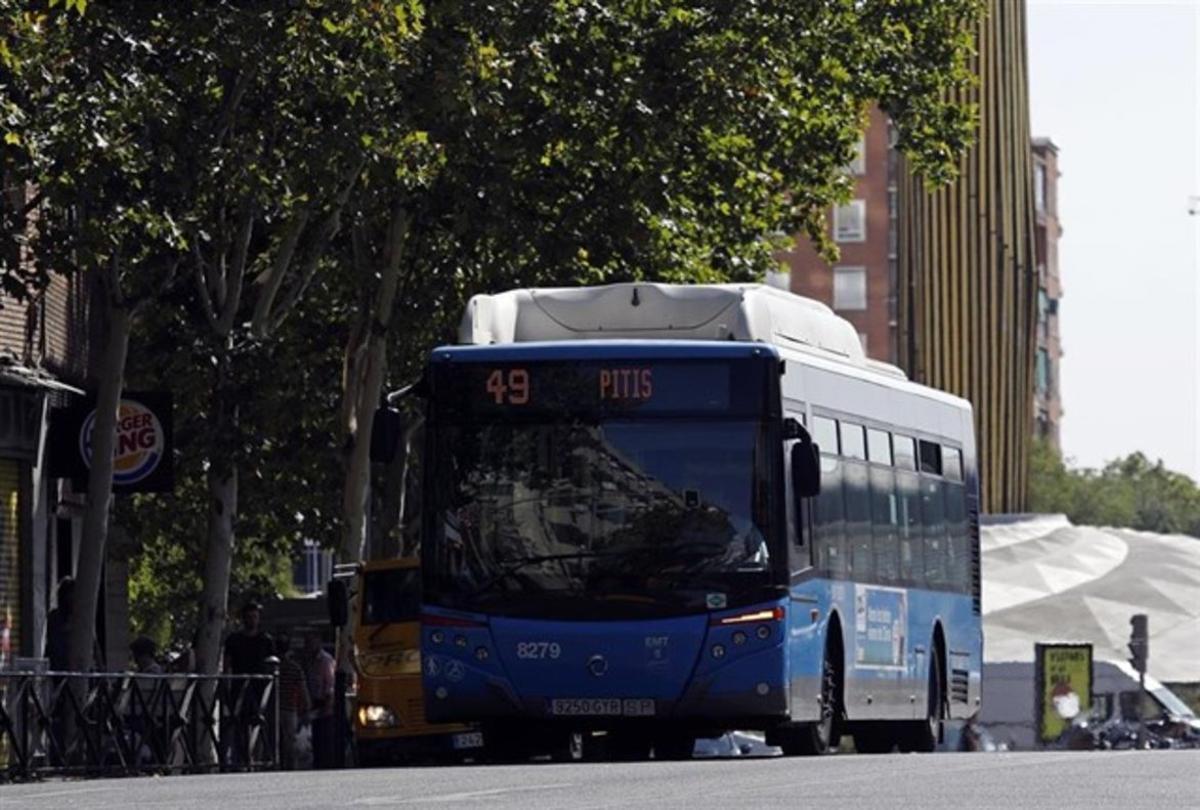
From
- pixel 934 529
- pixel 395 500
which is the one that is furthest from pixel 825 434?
pixel 395 500

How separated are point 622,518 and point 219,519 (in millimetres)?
12733

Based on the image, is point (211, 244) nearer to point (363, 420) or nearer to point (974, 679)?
point (363, 420)

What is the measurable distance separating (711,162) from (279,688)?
816 centimetres

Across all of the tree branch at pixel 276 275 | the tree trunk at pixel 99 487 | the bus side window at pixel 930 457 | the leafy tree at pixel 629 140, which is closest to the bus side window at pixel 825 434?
the bus side window at pixel 930 457

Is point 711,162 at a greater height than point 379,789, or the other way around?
point 711,162

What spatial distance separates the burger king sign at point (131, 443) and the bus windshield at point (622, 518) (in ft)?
42.7

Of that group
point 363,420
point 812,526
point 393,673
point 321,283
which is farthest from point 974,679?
point 321,283

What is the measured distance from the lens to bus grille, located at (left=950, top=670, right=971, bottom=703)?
107 ft

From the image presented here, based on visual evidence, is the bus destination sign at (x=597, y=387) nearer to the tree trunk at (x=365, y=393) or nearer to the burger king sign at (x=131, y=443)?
the burger king sign at (x=131, y=443)

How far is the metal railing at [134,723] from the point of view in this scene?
93.7ft

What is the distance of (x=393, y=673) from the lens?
1344 inches

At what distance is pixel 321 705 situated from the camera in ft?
125

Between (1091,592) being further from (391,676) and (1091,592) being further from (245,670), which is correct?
(391,676)

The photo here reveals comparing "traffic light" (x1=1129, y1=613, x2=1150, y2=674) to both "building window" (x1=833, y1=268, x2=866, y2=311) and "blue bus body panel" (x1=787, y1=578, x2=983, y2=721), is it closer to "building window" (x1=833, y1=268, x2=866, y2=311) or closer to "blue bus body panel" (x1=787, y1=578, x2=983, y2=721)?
"blue bus body panel" (x1=787, y1=578, x2=983, y2=721)
